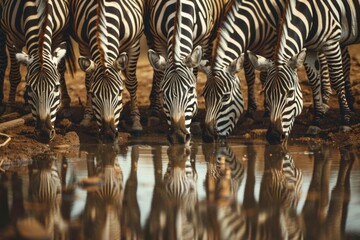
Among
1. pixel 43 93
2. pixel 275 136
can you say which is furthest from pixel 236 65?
pixel 43 93

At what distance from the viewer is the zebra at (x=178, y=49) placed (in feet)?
37.5

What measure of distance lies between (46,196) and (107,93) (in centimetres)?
379

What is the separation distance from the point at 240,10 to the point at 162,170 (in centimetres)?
383

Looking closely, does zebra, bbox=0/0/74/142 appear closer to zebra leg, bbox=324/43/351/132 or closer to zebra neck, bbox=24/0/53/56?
zebra neck, bbox=24/0/53/56

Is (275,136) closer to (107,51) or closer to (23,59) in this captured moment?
(107,51)

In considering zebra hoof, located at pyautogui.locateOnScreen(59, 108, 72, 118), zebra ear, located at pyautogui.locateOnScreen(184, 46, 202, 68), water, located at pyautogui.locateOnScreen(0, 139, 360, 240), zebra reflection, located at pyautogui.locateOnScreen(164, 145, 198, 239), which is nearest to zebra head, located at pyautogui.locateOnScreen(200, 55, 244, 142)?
zebra ear, located at pyautogui.locateOnScreen(184, 46, 202, 68)

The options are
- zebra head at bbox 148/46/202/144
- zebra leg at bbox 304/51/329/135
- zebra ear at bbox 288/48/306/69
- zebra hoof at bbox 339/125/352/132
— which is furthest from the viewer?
zebra leg at bbox 304/51/329/135

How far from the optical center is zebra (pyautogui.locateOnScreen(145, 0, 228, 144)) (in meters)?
11.4

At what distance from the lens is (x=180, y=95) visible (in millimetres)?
11430

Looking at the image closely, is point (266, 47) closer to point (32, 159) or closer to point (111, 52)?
point (111, 52)

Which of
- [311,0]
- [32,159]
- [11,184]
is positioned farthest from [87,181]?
[311,0]

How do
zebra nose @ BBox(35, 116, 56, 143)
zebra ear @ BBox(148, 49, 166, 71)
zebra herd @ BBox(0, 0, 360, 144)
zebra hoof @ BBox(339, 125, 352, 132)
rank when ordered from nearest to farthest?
1. zebra nose @ BBox(35, 116, 56, 143)
2. zebra herd @ BBox(0, 0, 360, 144)
3. zebra ear @ BBox(148, 49, 166, 71)
4. zebra hoof @ BBox(339, 125, 352, 132)

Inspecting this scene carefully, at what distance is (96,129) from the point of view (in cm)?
1266

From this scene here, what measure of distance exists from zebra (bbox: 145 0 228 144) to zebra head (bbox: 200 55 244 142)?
0.20 meters
